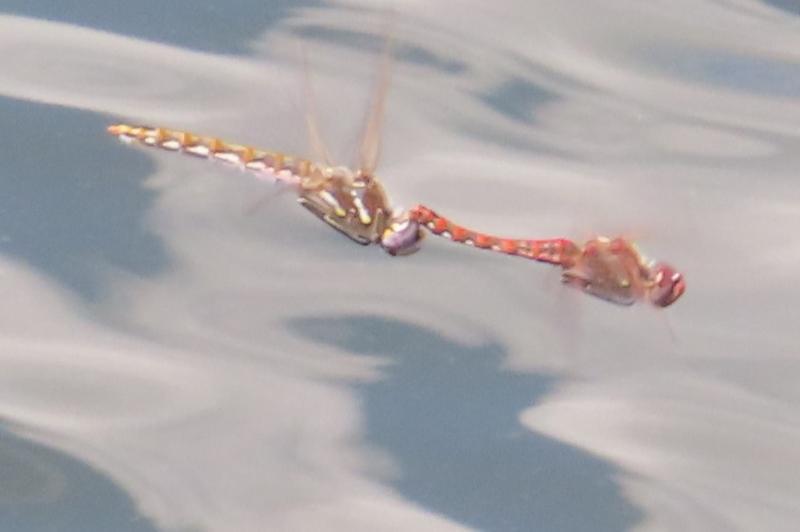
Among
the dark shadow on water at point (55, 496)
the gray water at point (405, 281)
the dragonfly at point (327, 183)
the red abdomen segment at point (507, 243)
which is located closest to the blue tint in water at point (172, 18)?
the gray water at point (405, 281)

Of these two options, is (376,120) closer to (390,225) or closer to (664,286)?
(390,225)

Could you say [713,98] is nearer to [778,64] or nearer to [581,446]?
[778,64]

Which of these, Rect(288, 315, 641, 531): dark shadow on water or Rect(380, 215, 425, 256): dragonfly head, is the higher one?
Rect(380, 215, 425, 256): dragonfly head

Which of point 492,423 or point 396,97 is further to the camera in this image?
point 396,97

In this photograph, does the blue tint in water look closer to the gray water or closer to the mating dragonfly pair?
the gray water

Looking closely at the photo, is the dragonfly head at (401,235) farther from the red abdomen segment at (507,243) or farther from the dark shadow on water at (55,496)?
the dark shadow on water at (55,496)

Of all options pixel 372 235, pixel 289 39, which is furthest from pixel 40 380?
pixel 289 39

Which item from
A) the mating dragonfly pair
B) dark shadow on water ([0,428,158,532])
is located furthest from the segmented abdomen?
dark shadow on water ([0,428,158,532])
